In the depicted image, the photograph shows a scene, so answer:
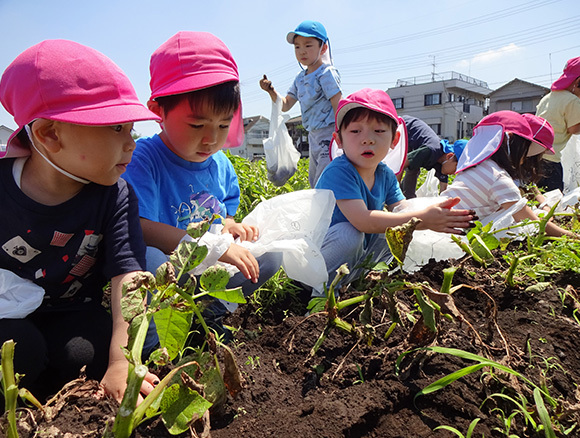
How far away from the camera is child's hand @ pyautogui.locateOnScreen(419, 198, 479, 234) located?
1.88 m

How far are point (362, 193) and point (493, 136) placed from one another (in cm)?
115

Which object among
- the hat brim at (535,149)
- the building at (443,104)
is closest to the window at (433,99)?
the building at (443,104)

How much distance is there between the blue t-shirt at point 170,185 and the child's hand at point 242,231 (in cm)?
14

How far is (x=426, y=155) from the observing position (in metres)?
4.36

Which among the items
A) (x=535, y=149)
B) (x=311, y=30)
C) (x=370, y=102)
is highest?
(x=311, y=30)

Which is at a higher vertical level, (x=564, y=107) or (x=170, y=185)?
A: (x=564, y=107)

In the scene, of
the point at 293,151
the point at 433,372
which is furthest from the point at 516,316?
the point at 293,151

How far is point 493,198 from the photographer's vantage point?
8.39 ft

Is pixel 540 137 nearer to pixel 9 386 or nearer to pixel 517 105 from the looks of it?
pixel 9 386

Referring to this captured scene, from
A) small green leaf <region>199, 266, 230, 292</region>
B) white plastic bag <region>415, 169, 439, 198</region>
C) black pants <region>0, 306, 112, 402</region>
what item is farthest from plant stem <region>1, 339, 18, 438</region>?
white plastic bag <region>415, 169, 439, 198</region>

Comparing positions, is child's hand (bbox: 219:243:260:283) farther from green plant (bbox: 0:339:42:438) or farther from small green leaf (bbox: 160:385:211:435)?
green plant (bbox: 0:339:42:438)

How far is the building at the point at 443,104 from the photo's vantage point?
127ft

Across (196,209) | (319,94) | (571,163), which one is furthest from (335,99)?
(571,163)

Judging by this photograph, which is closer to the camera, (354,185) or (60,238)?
(60,238)
